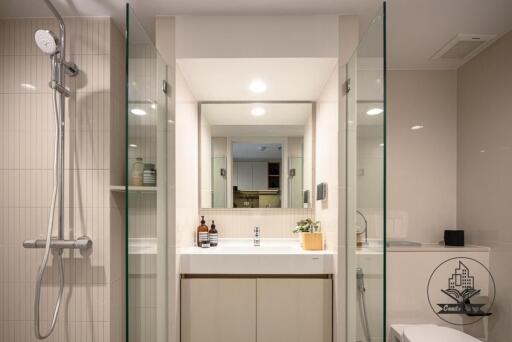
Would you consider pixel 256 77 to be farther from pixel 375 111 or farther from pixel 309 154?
pixel 375 111

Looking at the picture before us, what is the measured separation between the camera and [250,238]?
315 centimetres

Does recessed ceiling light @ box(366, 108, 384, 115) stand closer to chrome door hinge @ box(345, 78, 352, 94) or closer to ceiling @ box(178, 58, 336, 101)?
chrome door hinge @ box(345, 78, 352, 94)

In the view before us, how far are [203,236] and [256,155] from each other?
0.77 meters

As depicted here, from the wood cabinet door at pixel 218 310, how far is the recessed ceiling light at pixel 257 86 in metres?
1.31

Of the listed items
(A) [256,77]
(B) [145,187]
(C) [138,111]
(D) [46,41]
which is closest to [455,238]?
(A) [256,77]

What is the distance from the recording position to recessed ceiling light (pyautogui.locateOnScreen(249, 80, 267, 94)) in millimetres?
2757

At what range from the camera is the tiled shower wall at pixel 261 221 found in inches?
124

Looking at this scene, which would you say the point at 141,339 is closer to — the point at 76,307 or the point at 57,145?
the point at 76,307

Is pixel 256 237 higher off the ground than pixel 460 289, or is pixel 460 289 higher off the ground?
pixel 256 237

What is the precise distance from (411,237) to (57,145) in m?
2.57

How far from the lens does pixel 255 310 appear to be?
8.25 feet

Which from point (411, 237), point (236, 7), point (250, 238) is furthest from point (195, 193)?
point (411, 237)

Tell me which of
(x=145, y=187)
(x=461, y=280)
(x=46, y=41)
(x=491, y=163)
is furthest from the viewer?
(x=461, y=280)

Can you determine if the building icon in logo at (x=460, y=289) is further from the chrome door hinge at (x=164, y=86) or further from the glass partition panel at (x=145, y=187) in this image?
the chrome door hinge at (x=164, y=86)
